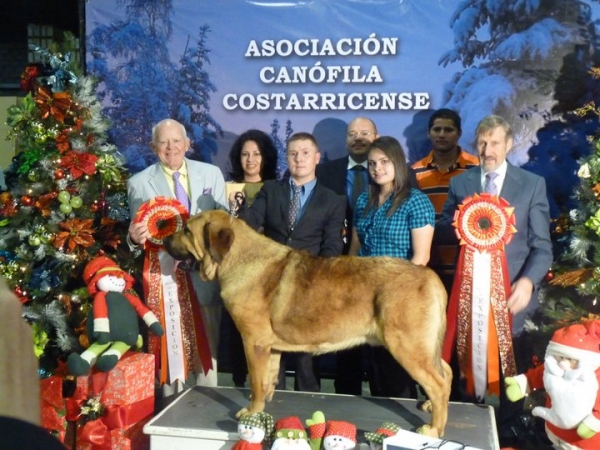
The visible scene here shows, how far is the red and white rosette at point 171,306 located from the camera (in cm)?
535

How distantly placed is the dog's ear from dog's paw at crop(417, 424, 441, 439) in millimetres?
1695

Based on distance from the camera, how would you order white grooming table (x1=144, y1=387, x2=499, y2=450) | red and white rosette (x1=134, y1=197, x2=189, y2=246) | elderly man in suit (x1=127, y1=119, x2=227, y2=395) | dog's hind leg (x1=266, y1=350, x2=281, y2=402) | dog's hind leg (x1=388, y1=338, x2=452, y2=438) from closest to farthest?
dog's hind leg (x1=388, y1=338, x2=452, y2=438)
white grooming table (x1=144, y1=387, x2=499, y2=450)
dog's hind leg (x1=266, y1=350, x2=281, y2=402)
red and white rosette (x1=134, y1=197, x2=189, y2=246)
elderly man in suit (x1=127, y1=119, x2=227, y2=395)

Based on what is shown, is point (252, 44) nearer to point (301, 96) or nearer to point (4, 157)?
point (301, 96)

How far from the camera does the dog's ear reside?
443 centimetres

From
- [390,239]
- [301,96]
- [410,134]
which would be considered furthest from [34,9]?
[390,239]

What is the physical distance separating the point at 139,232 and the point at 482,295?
2697 millimetres

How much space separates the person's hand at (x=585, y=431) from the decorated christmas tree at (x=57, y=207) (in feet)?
12.4

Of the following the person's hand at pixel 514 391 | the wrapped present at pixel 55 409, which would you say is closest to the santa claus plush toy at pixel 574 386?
the person's hand at pixel 514 391

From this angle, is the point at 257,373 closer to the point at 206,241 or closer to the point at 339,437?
the point at 339,437

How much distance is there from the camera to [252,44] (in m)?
6.26

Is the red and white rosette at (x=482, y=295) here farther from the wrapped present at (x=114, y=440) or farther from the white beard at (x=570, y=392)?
the wrapped present at (x=114, y=440)

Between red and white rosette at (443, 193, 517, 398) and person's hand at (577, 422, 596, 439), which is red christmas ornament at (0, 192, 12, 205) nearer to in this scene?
red and white rosette at (443, 193, 517, 398)

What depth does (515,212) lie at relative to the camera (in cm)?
531

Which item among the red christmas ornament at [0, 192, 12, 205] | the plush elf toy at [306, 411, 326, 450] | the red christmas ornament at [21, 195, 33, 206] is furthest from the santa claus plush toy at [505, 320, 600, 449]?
the red christmas ornament at [0, 192, 12, 205]
